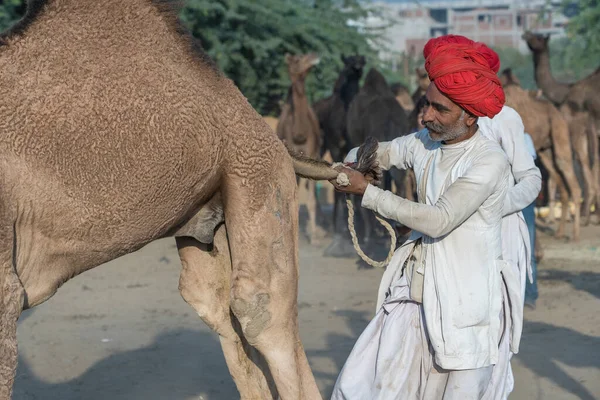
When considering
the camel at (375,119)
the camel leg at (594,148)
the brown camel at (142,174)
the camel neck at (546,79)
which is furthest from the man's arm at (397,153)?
the camel neck at (546,79)

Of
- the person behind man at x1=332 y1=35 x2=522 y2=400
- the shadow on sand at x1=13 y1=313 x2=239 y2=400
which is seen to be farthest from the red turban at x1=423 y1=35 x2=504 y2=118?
the shadow on sand at x1=13 y1=313 x2=239 y2=400

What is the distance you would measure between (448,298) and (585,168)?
12.2m

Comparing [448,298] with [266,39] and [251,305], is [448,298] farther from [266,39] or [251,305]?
[266,39]

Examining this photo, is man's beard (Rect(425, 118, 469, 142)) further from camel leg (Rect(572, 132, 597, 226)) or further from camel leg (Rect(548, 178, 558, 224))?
camel leg (Rect(572, 132, 597, 226))

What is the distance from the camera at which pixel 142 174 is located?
3982 mm

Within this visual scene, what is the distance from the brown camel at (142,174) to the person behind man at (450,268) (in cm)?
58

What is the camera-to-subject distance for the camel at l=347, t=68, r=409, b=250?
1266cm

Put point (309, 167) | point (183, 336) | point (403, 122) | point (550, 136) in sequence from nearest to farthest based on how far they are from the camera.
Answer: point (309, 167), point (183, 336), point (403, 122), point (550, 136)

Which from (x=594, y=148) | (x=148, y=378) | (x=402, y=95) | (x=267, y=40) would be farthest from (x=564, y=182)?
(x=148, y=378)

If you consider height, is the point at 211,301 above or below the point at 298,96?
above

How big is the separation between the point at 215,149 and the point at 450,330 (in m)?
1.24

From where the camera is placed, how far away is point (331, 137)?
15.8 metres

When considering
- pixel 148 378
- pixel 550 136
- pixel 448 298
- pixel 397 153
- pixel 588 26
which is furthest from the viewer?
pixel 588 26

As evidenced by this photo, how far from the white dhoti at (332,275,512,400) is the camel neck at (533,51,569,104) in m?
13.9
